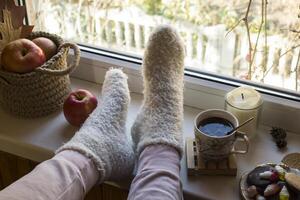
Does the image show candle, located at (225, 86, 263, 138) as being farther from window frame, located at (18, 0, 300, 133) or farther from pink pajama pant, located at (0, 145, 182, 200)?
pink pajama pant, located at (0, 145, 182, 200)

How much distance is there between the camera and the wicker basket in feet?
2.98

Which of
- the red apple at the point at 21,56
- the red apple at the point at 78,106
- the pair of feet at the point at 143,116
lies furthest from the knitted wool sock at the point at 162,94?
the red apple at the point at 21,56

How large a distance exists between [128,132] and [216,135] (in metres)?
0.21

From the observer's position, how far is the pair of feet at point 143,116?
0.83 metres

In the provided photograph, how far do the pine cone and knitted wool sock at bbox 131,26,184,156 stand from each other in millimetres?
193

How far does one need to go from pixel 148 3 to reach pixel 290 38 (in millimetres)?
300

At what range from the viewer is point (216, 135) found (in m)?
0.83

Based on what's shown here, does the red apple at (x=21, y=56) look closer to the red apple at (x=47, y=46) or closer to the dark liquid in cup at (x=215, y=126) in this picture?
the red apple at (x=47, y=46)

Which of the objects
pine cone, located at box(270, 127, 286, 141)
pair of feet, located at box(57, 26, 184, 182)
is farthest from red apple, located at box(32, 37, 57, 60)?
pine cone, located at box(270, 127, 286, 141)

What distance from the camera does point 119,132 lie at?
0.89 m

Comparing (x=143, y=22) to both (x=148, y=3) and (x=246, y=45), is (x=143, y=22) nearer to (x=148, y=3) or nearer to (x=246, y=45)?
(x=148, y=3)

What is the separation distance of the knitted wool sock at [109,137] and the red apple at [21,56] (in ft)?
0.49

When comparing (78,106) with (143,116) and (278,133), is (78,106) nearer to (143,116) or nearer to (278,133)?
(143,116)

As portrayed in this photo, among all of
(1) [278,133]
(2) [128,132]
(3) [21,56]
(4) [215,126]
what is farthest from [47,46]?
(1) [278,133]
